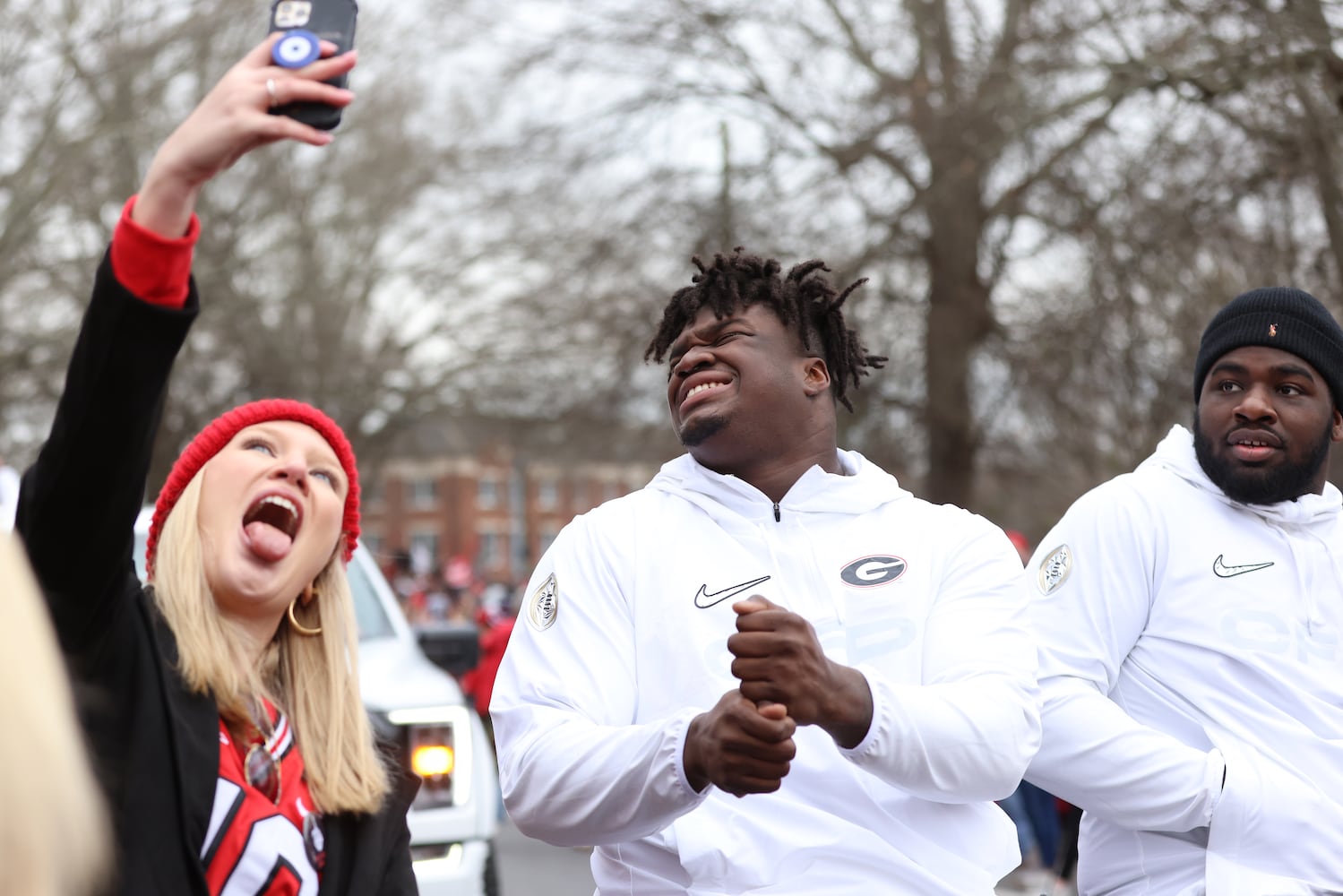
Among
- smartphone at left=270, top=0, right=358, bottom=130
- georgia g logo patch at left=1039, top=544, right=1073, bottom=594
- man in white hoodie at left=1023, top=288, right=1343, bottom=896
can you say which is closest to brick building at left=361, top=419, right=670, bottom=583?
georgia g logo patch at left=1039, top=544, right=1073, bottom=594

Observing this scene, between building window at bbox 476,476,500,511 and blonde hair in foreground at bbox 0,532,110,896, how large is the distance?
320ft

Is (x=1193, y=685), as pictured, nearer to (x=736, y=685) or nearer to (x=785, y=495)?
(x=785, y=495)

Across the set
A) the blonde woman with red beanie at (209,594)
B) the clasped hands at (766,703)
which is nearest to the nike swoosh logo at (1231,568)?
the clasped hands at (766,703)

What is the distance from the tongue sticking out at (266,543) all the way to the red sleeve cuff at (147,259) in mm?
932

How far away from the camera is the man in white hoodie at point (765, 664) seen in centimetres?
275

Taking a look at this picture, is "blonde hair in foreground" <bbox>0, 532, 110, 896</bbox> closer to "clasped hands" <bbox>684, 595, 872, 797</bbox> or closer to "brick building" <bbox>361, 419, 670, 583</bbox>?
"clasped hands" <bbox>684, 595, 872, 797</bbox>

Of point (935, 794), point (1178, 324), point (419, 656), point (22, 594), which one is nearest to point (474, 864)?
point (419, 656)

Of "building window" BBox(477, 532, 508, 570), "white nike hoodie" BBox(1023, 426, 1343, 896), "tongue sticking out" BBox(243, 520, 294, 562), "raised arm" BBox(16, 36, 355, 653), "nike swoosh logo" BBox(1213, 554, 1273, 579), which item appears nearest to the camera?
"raised arm" BBox(16, 36, 355, 653)

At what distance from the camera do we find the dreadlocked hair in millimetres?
3482

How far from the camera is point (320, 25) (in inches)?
87.4

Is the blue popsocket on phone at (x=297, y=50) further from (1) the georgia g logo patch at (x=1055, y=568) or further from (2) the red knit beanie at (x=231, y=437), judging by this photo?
(1) the georgia g logo patch at (x=1055, y=568)

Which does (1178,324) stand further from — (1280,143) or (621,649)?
(621,649)

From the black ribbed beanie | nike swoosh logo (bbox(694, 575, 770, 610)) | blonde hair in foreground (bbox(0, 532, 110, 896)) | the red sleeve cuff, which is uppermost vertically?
the red sleeve cuff

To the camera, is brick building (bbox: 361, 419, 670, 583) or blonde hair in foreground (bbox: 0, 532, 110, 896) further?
brick building (bbox: 361, 419, 670, 583)
